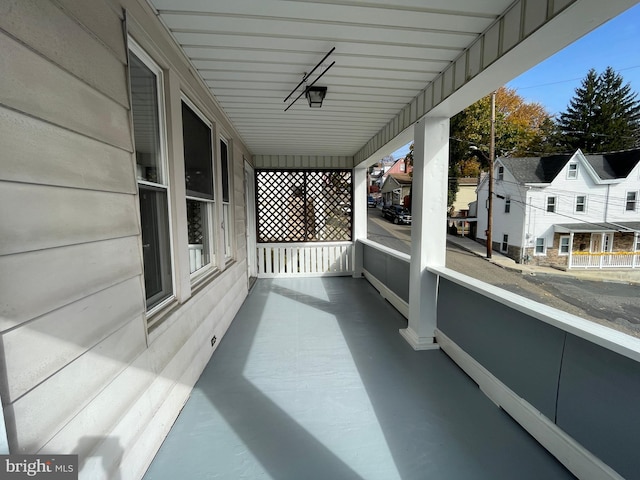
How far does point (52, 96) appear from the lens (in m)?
0.86

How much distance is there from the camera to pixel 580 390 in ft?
4.19

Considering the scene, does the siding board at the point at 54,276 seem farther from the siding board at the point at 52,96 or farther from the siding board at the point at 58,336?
the siding board at the point at 52,96

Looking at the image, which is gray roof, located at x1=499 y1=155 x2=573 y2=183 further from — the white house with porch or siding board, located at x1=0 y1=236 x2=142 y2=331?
siding board, located at x1=0 y1=236 x2=142 y2=331

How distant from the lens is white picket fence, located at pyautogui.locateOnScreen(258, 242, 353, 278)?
547 cm

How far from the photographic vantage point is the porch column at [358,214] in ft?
17.5

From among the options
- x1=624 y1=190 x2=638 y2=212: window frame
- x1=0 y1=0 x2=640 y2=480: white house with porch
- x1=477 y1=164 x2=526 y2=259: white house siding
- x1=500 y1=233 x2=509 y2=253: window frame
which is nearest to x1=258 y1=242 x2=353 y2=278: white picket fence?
x1=0 y1=0 x2=640 y2=480: white house with porch

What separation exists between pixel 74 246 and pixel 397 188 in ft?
83.5

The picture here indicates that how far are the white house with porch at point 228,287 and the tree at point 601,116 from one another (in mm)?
22469

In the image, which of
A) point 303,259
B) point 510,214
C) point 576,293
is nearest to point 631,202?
point 576,293

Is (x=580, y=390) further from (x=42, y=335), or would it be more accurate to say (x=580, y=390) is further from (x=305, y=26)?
(x=305, y=26)

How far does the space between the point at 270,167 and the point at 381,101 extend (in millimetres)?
3071

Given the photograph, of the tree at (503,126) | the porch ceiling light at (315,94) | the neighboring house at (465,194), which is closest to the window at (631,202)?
the porch ceiling light at (315,94)

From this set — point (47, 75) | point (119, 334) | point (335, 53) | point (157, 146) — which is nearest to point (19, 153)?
point (47, 75)
